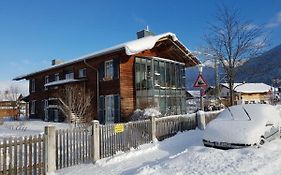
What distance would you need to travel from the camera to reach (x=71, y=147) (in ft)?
31.1

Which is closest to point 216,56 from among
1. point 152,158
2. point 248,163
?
point 152,158

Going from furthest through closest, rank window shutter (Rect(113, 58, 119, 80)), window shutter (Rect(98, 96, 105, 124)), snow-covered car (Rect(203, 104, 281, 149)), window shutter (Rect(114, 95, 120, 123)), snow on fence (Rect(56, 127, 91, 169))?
window shutter (Rect(98, 96, 105, 124)), window shutter (Rect(113, 58, 119, 80)), window shutter (Rect(114, 95, 120, 123)), snow-covered car (Rect(203, 104, 281, 149)), snow on fence (Rect(56, 127, 91, 169))

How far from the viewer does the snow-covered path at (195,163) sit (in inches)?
299

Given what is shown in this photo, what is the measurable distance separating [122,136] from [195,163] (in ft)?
12.6

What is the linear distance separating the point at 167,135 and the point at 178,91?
1498 cm

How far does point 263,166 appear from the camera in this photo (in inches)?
300

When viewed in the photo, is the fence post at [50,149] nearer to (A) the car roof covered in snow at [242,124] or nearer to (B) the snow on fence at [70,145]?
(B) the snow on fence at [70,145]

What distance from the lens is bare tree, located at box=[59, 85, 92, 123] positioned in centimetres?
2509

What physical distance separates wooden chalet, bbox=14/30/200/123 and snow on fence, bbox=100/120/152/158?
416 inches

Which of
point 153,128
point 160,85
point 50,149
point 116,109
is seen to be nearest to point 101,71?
point 116,109

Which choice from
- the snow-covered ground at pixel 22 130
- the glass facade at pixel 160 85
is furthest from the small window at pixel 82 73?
the glass facade at pixel 160 85

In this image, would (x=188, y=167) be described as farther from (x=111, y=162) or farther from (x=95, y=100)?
(x=95, y=100)

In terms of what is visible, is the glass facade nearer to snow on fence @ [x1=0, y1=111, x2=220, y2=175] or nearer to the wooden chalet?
the wooden chalet

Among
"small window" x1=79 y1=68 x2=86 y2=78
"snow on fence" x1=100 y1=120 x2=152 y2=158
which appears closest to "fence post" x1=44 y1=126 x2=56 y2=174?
"snow on fence" x1=100 y1=120 x2=152 y2=158
